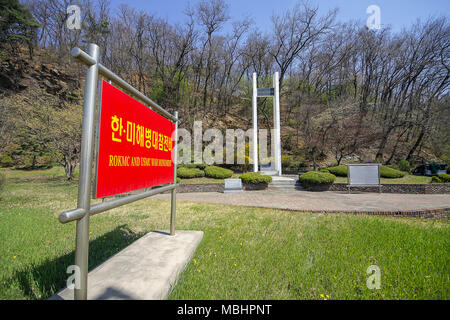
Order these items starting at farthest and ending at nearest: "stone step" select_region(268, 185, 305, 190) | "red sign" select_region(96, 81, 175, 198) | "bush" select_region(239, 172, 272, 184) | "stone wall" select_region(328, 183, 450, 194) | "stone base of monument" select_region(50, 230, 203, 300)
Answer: "stone step" select_region(268, 185, 305, 190) < "bush" select_region(239, 172, 272, 184) < "stone wall" select_region(328, 183, 450, 194) < "stone base of monument" select_region(50, 230, 203, 300) < "red sign" select_region(96, 81, 175, 198)

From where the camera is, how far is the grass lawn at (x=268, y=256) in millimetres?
1826

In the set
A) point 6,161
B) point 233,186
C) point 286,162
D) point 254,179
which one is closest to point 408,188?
point 254,179

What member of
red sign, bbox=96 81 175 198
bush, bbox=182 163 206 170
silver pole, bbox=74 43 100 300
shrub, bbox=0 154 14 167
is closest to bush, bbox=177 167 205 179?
bush, bbox=182 163 206 170

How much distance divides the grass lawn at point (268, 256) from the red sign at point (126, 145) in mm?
1154

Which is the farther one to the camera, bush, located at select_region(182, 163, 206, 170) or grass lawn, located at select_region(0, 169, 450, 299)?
bush, located at select_region(182, 163, 206, 170)

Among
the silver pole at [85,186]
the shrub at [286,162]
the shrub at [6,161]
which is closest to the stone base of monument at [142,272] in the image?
the silver pole at [85,186]

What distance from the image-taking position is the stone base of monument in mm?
1561

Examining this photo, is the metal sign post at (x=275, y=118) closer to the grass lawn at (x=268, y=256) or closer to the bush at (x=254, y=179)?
the bush at (x=254, y=179)

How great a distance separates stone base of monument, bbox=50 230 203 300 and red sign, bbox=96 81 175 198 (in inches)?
33.2

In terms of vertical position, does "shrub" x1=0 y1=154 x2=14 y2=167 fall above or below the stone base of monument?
above

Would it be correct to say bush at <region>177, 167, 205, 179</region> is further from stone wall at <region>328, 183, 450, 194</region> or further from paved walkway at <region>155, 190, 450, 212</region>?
stone wall at <region>328, 183, 450, 194</region>

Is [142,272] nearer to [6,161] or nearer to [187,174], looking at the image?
[187,174]
